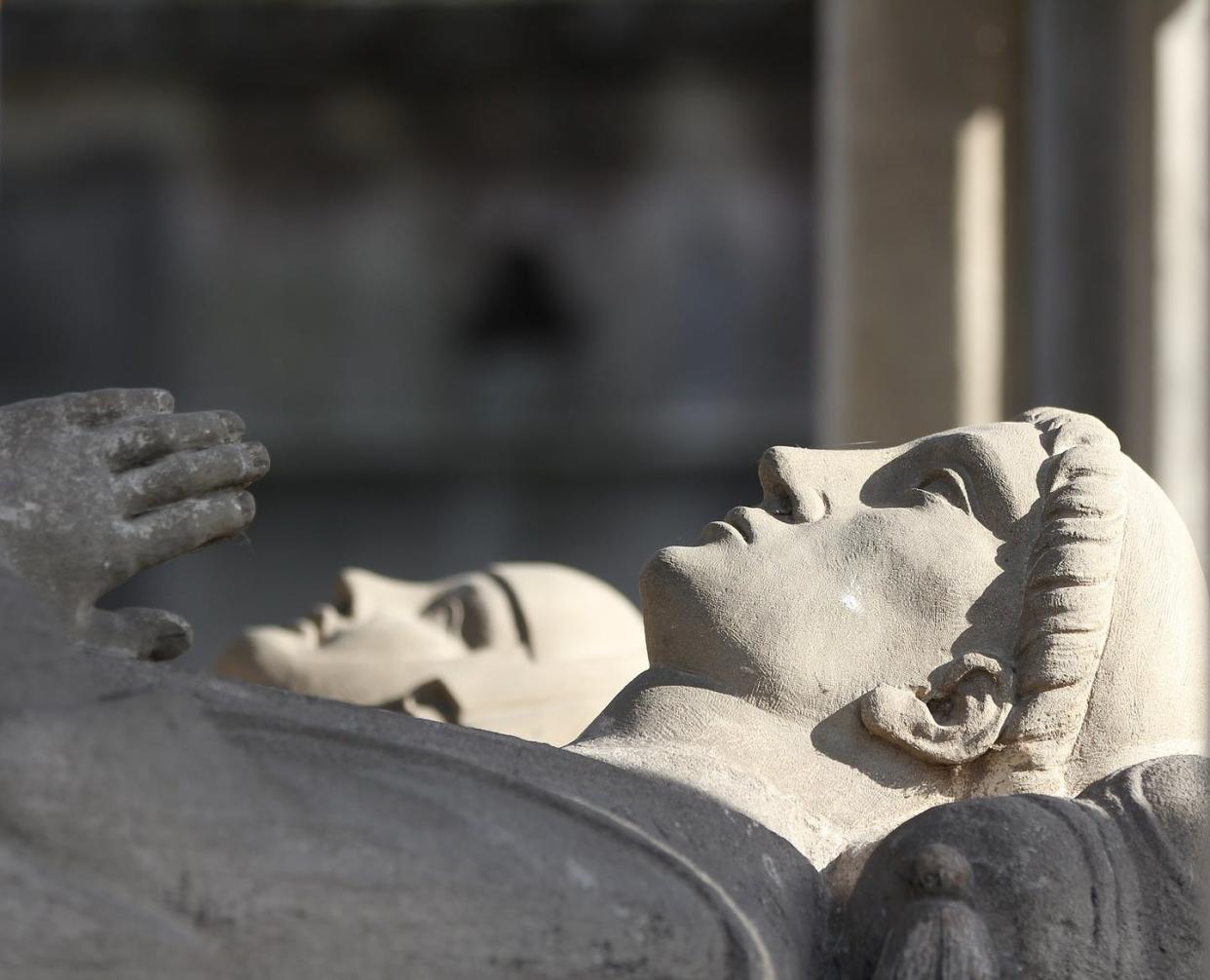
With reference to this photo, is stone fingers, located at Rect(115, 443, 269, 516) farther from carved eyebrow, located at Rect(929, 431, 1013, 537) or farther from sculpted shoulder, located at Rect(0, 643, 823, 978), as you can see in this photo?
carved eyebrow, located at Rect(929, 431, 1013, 537)

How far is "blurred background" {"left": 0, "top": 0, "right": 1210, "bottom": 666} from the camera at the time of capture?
19.2 metres

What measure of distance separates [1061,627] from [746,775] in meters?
0.57

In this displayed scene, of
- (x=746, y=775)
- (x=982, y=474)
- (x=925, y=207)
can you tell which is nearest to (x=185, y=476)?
(x=746, y=775)

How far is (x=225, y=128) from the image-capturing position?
2055 centimetres

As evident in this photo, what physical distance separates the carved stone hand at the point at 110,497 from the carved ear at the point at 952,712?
108cm

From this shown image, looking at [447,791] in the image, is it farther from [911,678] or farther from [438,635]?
[438,635]

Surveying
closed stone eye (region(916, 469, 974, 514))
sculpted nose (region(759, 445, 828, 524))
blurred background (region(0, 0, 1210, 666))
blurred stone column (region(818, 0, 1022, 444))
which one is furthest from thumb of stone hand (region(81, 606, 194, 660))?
blurred background (region(0, 0, 1210, 666))

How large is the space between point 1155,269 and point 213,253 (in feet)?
50.7

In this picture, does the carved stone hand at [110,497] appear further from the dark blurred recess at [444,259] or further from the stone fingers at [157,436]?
the dark blurred recess at [444,259]

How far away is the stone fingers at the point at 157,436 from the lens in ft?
9.79

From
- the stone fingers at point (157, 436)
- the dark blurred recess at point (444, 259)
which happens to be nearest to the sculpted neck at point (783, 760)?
the stone fingers at point (157, 436)

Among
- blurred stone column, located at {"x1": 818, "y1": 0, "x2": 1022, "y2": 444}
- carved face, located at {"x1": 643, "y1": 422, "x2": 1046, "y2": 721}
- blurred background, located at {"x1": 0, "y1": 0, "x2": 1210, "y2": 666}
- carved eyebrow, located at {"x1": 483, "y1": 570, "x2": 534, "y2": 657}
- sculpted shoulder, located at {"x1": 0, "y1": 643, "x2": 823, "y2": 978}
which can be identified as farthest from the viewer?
blurred background, located at {"x1": 0, "y1": 0, "x2": 1210, "y2": 666}

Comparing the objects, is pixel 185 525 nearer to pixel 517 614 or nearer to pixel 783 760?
pixel 783 760

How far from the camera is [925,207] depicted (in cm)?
728
